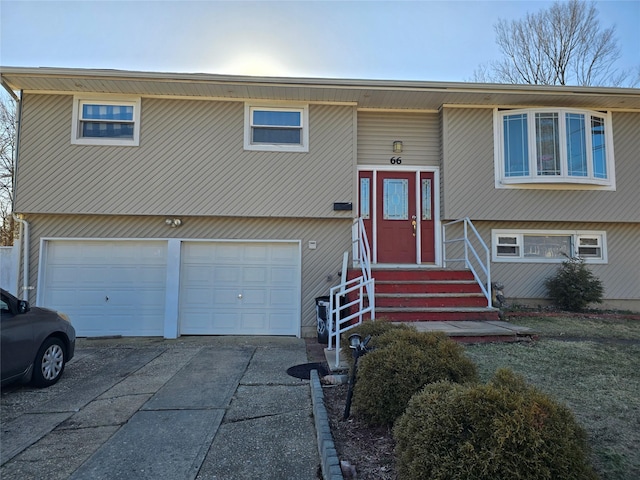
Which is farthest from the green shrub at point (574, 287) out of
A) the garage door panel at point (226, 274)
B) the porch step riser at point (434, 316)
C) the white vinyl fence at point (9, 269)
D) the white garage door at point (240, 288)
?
the white vinyl fence at point (9, 269)

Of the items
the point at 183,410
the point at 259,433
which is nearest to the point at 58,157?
the point at 183,410

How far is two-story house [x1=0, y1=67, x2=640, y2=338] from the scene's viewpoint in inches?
307

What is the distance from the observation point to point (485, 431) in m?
1.90

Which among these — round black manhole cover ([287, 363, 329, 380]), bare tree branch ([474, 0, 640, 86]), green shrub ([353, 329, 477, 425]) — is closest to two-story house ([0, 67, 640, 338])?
round black manhole cover ([287, 363, 329, 380])

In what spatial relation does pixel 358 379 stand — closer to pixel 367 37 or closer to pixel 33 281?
pixel 33 281

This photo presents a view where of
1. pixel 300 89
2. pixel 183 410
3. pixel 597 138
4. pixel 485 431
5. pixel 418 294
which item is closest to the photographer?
pixel 485 431

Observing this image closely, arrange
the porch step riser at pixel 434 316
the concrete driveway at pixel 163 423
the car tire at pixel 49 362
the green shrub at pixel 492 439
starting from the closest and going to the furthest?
the green shrub at pixel 492 439 < the concrete driveway at pixel 163 423 < the car tire at pixel 49 362 < the porch step riser at pixel 434 316

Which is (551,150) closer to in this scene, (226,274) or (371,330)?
(371,330)

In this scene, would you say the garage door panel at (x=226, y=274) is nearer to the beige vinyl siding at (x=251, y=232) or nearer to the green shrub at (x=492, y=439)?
the beige vinyl siding at (x=251, y=232)

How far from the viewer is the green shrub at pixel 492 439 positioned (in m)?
1.77

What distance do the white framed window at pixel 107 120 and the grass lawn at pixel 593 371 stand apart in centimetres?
774

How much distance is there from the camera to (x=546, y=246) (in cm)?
860

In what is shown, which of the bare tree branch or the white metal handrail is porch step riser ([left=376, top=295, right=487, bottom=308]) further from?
the bare tree branch

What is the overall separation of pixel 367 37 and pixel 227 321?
7.61 meters
